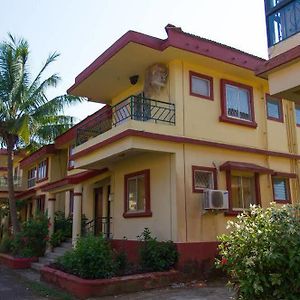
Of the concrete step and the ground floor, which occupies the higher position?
the ground floor

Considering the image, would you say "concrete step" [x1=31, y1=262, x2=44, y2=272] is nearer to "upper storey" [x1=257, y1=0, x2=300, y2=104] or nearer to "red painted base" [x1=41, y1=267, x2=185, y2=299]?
"red painted base" [x1=41, y1=267, x2=185, y2=299]

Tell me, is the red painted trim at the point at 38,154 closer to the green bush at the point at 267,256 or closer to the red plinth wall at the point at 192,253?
the red plinth wall at the point at 192,253

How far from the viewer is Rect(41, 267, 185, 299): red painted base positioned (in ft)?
30.6

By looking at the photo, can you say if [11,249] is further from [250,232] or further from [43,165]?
[250,232]

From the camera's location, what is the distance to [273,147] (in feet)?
46.9

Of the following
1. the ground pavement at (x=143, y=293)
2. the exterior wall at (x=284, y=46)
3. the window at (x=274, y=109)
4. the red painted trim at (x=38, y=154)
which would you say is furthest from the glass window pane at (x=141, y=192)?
the red painted trim at (x=38, y=154)

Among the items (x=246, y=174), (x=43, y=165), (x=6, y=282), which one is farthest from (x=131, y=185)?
(x=43, y=165)

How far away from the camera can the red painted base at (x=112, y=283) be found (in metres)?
9.31

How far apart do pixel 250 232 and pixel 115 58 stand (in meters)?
8.07

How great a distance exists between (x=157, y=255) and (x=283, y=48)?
20.5 ft

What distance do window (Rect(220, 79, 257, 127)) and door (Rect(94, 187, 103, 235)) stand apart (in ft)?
21.5

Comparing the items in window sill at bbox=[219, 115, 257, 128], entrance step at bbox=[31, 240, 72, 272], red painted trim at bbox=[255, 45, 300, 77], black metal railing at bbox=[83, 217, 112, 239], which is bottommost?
entrance step at bbox=[31, 240, 72, 272]

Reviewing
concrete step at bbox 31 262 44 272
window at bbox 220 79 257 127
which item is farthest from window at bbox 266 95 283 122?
concrete step at bbox 31 262 44 272

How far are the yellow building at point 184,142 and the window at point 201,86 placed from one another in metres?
0.03
